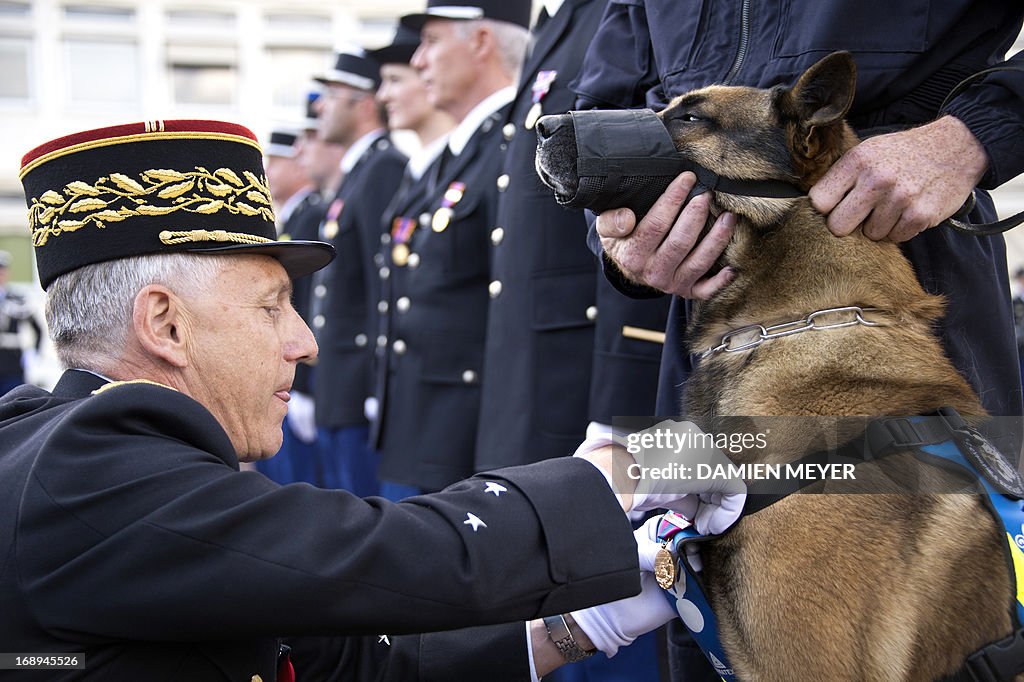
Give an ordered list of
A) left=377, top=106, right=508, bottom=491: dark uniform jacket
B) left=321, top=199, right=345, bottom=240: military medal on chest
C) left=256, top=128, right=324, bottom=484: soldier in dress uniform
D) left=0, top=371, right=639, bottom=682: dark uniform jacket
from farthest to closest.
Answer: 1. left=256, top=128, right=324, bottom=484: soldier in dress uniform
2. left=321, top=199, right=345, bottom=240: military medal on chest
3. left=377, top=106, right=508, bottom=491: dark uniform jacket
4. left=0, top=371, right=639, bottom=682: dark uniform jacket

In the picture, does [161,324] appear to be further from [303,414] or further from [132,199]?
[303,414]

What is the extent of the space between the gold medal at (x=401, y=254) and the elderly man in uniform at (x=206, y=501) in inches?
112

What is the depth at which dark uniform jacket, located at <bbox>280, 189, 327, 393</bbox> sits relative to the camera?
7.71 m

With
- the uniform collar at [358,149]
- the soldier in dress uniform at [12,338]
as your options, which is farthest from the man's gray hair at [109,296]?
the soldier in dress uniform at [12,338]

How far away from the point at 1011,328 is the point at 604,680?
1576mm

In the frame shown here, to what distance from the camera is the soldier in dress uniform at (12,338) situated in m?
14.5

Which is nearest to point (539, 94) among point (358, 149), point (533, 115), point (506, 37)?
point (533, 115)

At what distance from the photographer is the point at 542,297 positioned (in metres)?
3.58

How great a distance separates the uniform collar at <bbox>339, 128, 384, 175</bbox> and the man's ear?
557cm

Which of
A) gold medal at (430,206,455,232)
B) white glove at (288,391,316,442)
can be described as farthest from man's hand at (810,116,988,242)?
white glove at (288,391,316,442)

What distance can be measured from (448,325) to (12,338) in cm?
1218

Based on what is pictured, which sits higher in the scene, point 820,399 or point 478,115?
point 478,115

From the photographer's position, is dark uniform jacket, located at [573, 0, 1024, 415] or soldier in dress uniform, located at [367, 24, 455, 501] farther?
soldier in dress uniform, located at [367, 24, 455, 501]

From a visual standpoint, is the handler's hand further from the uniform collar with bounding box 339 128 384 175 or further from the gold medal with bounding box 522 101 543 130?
the uniform collar with bounding box 339 128 384 175
